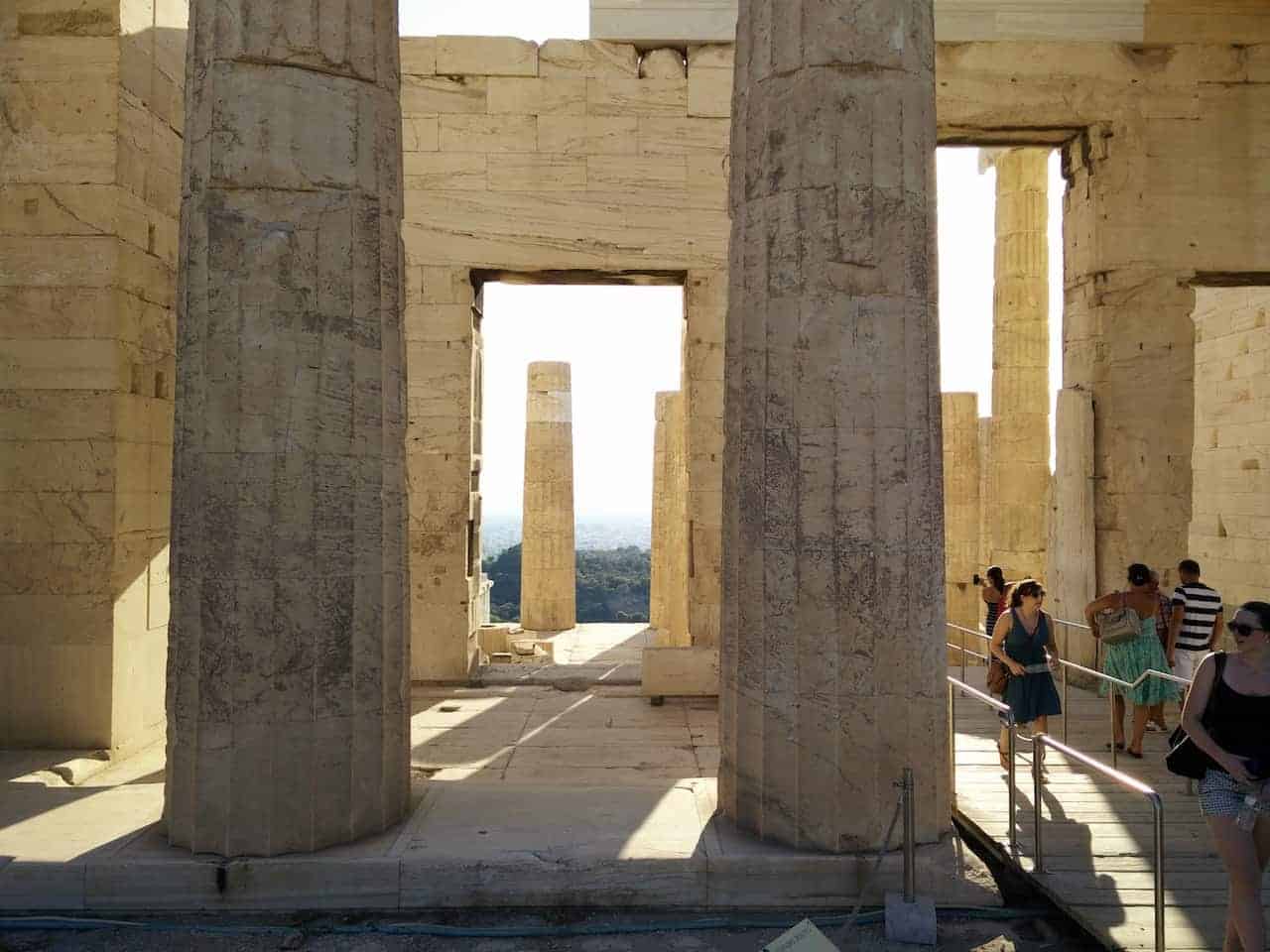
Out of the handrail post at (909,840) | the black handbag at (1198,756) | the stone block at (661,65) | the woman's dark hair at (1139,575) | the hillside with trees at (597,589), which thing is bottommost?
the hillside with trees at (597,589)

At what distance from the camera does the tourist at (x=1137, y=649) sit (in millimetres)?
7707

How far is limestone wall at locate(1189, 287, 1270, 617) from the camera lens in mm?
12078

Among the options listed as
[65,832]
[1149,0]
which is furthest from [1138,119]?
[65,832]

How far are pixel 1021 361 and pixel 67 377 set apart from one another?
536 inches

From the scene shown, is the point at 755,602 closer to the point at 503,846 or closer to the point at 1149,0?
the point at 503,846

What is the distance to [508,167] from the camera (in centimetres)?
1145

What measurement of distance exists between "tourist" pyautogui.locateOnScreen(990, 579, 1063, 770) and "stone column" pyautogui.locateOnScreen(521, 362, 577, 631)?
16620 mm

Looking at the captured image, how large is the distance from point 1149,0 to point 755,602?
987 cm

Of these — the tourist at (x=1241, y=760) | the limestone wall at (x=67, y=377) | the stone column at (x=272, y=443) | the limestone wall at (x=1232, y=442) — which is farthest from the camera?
the limestone wall at (x=1232, y=442)

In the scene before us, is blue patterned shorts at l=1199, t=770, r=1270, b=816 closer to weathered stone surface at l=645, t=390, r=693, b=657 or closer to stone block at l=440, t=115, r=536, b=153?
stone block at l=440, t=115, r=536, b=153

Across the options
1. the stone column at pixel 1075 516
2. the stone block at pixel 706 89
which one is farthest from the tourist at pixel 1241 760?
the stone block at pixel 706 89

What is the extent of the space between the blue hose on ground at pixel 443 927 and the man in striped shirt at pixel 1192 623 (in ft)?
12.2

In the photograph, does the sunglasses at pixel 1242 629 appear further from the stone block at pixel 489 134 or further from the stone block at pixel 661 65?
the stone block at pixel 489 134

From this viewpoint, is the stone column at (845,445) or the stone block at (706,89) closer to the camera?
the stone column at (845,445)
